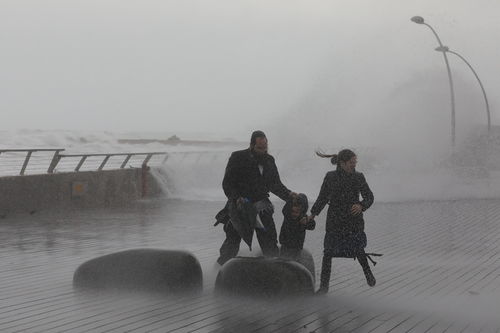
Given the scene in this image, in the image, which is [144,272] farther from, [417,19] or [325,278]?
[417,19]

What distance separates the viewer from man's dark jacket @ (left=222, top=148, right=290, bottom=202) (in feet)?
29.2

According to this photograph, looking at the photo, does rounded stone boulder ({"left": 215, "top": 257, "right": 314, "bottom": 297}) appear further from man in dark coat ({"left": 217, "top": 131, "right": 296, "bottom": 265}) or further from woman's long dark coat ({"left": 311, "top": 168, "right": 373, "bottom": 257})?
man in dark coat ({"left": 217, "top": 131, "right": 296, "bottom": 265})

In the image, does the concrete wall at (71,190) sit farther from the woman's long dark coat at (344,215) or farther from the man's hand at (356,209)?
the man's hand at (356,209)

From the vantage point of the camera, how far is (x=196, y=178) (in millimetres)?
29891

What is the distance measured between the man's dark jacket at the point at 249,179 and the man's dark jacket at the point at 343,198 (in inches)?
33.6

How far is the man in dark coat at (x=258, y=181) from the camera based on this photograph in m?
8.90

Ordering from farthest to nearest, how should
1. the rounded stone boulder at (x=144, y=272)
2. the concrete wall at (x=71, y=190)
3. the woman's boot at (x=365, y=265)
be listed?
1. the concrete wall at (x=71, y=190)
2. the woman's boot at (x=365, y=265)
3. the rounded stone boulder at (x=144, y=272)

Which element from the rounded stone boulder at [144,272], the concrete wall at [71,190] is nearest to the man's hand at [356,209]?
the rounded stone boulder at [144,272]

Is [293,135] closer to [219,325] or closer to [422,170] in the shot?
[422,170]

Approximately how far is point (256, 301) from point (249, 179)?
1841 millimetres

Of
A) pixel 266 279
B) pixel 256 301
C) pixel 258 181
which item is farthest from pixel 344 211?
pixel 256 301

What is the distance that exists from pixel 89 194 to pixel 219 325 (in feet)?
51.8

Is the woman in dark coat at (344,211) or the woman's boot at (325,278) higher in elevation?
the woman in dark coat at (344,211)

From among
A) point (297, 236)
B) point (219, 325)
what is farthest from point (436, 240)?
point (219, 325)
